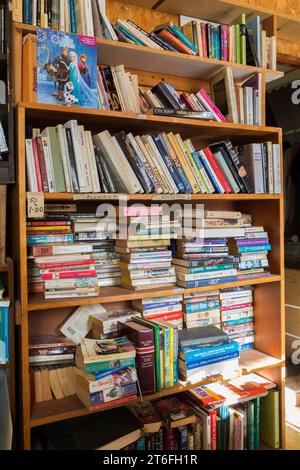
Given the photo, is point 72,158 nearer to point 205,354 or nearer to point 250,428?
point 205,354

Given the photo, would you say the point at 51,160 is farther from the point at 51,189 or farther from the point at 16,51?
the point at 16,51

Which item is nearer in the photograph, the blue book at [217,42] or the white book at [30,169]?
the white book at [30,169]

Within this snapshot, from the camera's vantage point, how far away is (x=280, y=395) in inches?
77.4

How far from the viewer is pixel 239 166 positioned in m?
1.88

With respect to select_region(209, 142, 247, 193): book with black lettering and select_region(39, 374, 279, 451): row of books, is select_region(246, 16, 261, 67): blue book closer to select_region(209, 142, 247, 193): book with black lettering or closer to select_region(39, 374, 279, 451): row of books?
select_region(209, 142, 247, 193): book with black lettering

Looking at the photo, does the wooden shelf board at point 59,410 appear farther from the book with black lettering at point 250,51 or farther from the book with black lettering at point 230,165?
the book with black lettering at point 250,51

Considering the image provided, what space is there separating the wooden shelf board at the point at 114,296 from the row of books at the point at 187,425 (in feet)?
1.55

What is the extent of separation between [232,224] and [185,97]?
644 millimetres

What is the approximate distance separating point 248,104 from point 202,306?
3.39ft

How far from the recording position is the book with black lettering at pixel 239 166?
1.86 m

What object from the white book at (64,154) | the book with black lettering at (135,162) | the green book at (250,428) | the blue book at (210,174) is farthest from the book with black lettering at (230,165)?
the green book at (250,428)

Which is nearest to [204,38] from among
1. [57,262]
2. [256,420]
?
[57,262]

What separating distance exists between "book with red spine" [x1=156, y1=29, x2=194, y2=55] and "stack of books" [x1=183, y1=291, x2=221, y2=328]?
3.75 ft

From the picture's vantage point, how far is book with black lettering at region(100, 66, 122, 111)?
66.4 inches
